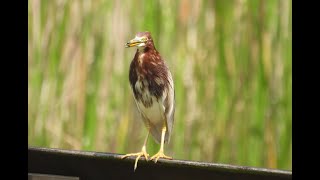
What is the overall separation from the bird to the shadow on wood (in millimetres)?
31

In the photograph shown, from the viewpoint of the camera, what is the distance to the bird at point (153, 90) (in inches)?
75.7

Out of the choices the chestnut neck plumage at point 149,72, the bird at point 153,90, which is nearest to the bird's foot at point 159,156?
the bird at point 153,90

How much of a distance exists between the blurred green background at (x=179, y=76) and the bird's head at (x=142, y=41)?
21mm

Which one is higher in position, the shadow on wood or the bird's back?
the bird's back

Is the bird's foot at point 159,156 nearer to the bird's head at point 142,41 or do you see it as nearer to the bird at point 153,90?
the bird at point 153,90

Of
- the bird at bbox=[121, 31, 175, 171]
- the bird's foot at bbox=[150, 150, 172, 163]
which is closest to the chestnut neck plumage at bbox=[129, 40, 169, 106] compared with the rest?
the bird at bbox=[121, 31, 175, 171]

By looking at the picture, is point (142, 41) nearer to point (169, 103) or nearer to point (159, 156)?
point (169, 103)

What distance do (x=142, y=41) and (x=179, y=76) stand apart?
0.41ft

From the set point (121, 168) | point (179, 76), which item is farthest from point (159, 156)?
point (179, 76)

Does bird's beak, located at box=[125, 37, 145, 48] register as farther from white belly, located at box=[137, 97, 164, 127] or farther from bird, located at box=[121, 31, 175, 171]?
white belly, located at box=[137, 97, 164, 127]

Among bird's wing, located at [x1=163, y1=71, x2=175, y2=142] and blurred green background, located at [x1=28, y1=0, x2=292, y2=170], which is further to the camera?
bird's wing, located at [x1=163, y1=71, x2=175, y2=142]

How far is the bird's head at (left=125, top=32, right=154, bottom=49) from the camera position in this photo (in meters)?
1.94
